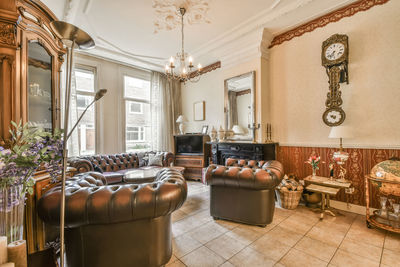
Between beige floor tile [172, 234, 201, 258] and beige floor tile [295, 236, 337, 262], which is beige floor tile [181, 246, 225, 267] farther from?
beige floor tile [295, 236, 337, 262]

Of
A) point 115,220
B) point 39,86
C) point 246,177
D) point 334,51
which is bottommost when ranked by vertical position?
point 115,220

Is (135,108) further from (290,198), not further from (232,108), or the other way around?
(290,198)

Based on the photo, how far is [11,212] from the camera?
1.14 m

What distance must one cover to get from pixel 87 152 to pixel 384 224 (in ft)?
19.4

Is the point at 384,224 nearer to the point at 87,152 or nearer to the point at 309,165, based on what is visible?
the point at 309,165

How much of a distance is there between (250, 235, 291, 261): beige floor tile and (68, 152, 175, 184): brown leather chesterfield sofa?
9.50ft

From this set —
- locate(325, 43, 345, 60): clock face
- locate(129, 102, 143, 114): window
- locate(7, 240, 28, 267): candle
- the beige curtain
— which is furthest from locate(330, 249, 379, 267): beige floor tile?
locate(129, 102, 143, 114): window

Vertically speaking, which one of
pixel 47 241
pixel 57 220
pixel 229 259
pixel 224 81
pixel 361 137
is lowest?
pixel 229 259

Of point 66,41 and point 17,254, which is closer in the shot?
point 17,254

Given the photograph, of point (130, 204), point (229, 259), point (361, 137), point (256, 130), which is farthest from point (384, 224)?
point (130, 204)

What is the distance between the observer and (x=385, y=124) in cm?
268

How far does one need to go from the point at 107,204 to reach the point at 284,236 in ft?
7.06

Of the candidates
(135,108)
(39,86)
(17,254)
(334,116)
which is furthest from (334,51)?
(135,108)

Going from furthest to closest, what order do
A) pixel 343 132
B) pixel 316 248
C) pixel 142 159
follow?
1. pixel 142 159
2. pixel 343 132
3. pixel 316 248
